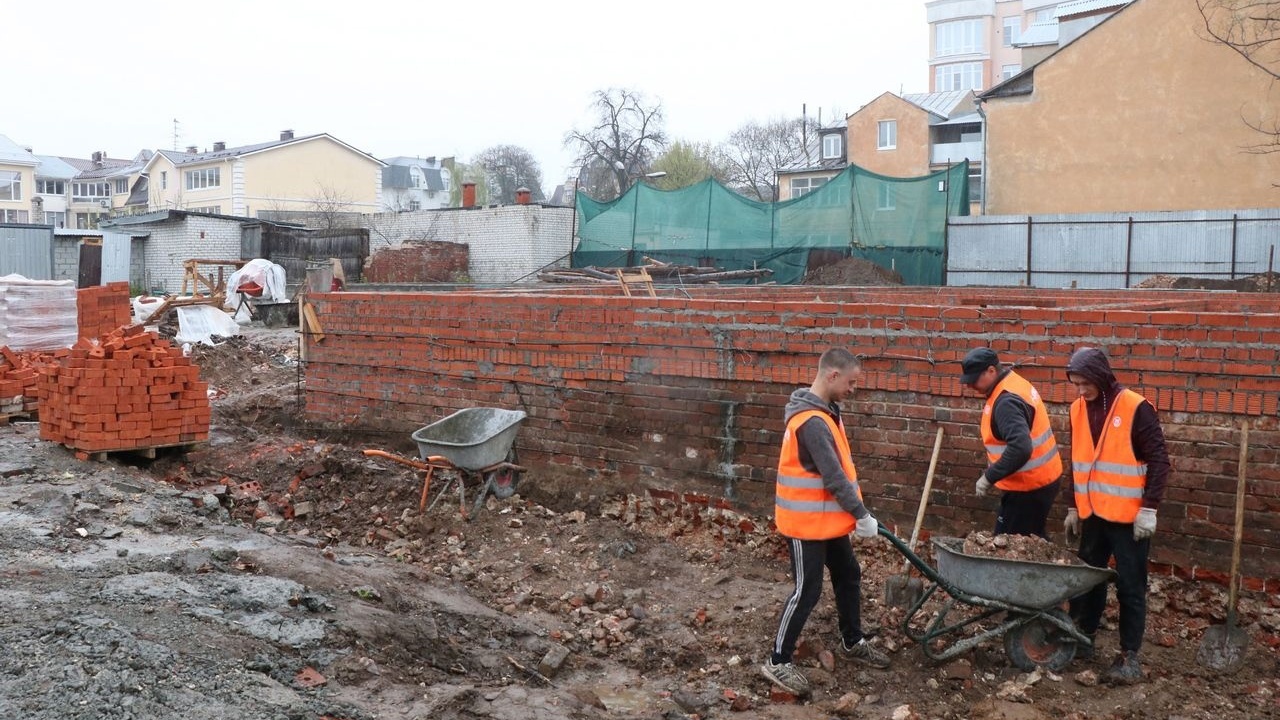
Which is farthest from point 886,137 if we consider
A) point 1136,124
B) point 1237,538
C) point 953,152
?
point 1237,538

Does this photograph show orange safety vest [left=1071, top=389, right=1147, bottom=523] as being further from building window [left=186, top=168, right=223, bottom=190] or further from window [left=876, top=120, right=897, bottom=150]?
building window [left=186, top=168, right=223, bottom=190]

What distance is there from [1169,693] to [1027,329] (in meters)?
2.15

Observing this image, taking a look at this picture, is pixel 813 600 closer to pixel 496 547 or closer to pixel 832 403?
pixel 832 403

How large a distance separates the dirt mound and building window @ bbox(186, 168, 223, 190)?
4019cm

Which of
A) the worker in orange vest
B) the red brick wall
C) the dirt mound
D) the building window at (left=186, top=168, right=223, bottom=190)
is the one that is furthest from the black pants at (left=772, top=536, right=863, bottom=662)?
the building window at (left=186, top=168, right=223, bottom=190)

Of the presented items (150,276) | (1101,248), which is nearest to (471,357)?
(1101,248)

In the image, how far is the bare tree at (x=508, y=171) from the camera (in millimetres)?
71000

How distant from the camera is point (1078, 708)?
4.60 metres

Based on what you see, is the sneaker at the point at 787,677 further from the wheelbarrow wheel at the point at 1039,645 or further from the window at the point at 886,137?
the window at the point at 886,137

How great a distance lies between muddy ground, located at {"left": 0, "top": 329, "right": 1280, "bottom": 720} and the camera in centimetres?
434

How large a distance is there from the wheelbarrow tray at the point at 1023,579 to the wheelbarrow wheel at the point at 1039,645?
193mm

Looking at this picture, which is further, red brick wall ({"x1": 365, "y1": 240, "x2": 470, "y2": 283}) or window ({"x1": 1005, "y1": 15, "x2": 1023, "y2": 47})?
window ({"x1": 1005, "y1": 15, "x2": 1023, "y2": 47})

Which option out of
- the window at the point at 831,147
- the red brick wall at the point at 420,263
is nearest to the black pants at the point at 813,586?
the red brick wall at the point at 420,263

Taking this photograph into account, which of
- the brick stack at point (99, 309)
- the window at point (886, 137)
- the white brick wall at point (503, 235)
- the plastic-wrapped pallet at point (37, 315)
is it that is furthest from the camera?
the window at point (886, 137)
